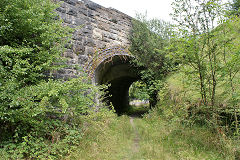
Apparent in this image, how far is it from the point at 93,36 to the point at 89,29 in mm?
295

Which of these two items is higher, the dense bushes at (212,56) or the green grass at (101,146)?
the dense bushes at (212,56)

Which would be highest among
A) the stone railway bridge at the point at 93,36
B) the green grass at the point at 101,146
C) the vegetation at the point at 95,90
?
the stone railway bridge at the point at 93,36

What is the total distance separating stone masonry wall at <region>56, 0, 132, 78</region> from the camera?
17.8ft

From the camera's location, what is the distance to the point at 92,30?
6152 millimetres

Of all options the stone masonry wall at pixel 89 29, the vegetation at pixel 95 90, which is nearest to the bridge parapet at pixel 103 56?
the stone masonry wall at pixel 89 29

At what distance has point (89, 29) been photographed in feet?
19.9

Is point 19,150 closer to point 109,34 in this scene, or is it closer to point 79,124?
point 79,124

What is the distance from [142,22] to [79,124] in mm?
5934

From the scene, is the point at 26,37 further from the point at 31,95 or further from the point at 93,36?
the point at 93,36

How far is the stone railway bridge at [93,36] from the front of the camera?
548 centimetres

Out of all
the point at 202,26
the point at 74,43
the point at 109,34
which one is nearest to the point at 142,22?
the point at 109,34

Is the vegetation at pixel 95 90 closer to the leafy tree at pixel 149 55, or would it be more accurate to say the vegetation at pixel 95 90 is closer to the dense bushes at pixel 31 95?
the dense bushes at pixel 31 95

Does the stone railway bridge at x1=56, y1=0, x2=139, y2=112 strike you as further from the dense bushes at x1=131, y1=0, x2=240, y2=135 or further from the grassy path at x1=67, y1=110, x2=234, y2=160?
the dense bushes at x1=131, y1=0, x2=240, y2=135

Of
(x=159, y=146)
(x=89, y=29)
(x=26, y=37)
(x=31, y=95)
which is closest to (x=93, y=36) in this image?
(x=89, y=29)
